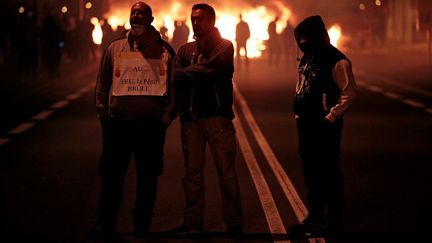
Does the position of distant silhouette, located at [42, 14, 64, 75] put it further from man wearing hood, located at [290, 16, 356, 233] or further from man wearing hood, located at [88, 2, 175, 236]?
man wearing hood, located at [290, 16, 356, 233]

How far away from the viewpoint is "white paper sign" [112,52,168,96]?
347 inches

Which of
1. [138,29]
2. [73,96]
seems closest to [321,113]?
[138,29]

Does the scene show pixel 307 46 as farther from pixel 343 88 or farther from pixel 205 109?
pixel 205 109

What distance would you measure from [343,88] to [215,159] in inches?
42.7

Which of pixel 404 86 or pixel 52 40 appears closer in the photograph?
pixel 404 86

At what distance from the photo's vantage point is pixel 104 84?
29.2ft

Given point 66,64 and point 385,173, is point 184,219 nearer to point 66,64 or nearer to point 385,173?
point 385,173

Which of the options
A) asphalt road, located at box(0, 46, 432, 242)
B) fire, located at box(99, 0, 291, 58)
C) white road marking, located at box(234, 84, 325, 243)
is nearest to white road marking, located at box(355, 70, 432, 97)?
asphalt road, located at box(0, 46, 432, 242)

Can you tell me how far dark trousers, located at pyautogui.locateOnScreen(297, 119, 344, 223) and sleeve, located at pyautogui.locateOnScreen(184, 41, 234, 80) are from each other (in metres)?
0.78

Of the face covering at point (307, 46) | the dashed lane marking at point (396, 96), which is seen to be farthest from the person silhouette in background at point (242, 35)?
the face covering at point (307, 46)

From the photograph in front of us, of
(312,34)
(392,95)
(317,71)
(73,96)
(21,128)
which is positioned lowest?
(392,95)

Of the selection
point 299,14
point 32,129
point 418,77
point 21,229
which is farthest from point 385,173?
point 299,14

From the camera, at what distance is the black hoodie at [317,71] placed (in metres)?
8.88

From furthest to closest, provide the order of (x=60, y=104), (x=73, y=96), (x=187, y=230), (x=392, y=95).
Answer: (x=73, y=96) < (x=392, y=95) < (x=60, y=104) < (x=187, y=230)
